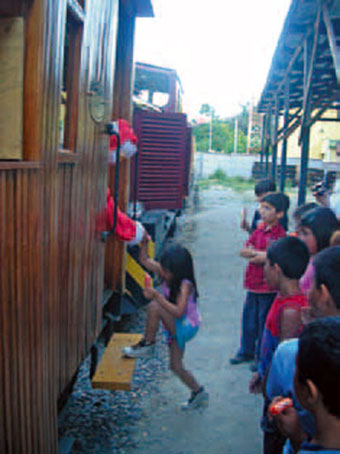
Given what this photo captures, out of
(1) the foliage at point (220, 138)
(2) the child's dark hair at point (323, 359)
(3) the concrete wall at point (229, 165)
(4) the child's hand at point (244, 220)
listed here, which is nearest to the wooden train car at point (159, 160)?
(4) the child's hand at point (244, 220)

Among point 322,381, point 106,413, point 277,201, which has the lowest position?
point 106,413

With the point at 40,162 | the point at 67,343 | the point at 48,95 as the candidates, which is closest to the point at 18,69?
the point at 48,95

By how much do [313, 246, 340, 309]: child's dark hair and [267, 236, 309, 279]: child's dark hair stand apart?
20.6 inches

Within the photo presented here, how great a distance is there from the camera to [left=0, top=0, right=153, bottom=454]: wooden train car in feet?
6.44

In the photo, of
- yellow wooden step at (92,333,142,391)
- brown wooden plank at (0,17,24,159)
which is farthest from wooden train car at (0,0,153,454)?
yellow wooden step at (92,333,142,391)

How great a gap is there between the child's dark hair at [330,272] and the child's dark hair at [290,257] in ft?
1.71

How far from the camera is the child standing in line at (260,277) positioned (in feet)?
13.9

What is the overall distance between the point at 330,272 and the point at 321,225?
121 cm

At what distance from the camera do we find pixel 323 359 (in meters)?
1.34

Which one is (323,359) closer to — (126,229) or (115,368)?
(115,368)

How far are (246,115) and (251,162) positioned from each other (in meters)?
29.2

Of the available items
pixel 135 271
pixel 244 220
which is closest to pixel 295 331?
pixel 244 220

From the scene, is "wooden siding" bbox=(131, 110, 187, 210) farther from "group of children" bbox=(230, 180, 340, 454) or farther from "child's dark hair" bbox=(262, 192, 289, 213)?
"child's dark hair" bbox=(262, 192, 289, 213)

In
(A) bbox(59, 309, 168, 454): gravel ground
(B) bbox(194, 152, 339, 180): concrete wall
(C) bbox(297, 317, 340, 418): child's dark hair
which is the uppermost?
(B) bbox(194, 152, 339, 180): concrete wall
